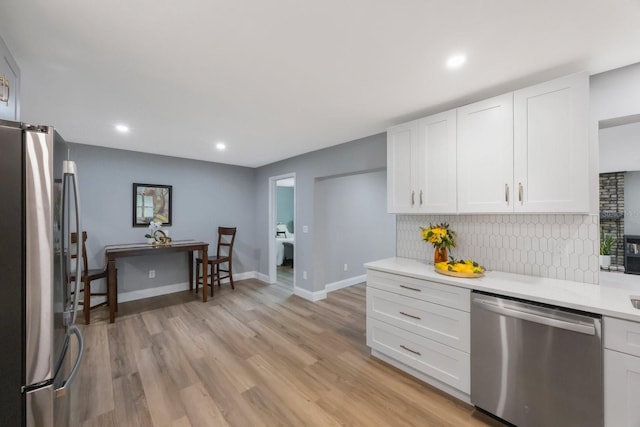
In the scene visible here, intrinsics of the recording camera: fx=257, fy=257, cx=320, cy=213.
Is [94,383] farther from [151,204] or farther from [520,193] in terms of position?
[520,193]

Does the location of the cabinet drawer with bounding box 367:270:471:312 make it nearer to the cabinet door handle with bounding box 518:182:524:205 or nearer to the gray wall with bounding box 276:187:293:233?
the cabinet door handle with bounding box 518:182:524:205

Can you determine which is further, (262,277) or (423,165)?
(262,277)

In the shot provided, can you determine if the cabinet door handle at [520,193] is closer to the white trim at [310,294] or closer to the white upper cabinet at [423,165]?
the white upper cabinet at [423,165]

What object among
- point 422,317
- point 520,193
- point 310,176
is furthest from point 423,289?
point 310,176

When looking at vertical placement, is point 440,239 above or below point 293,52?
below

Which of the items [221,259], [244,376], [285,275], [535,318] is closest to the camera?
[535,318]

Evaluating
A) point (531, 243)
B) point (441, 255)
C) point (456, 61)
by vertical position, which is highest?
point (456, 61)

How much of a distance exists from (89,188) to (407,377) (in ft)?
15.8

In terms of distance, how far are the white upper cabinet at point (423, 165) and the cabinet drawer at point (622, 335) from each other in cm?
117

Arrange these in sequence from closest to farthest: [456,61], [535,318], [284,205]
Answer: [535,318] < [456,61] < [284,205]

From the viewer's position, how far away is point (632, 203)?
2590mm

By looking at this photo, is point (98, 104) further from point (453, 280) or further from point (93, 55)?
point (453, 280)

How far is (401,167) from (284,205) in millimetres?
5957

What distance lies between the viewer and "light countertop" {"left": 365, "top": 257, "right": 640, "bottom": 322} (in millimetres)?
1444
